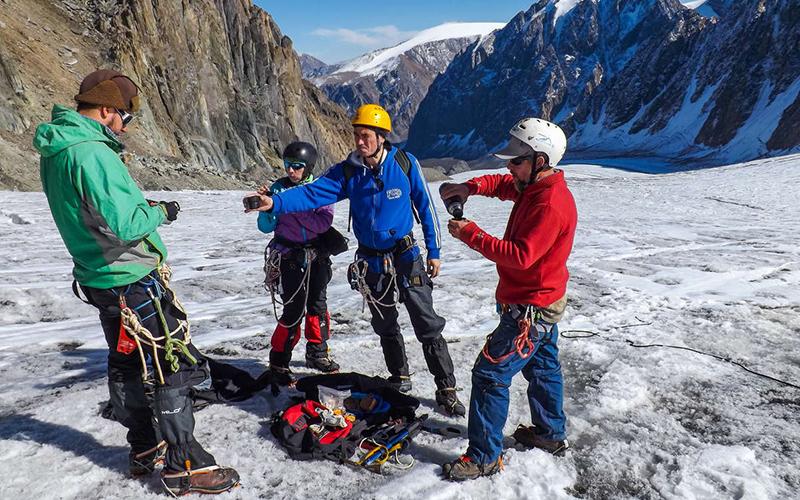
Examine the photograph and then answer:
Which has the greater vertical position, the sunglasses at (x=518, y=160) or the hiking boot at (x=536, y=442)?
the sunglasses at (x=518, y=160)

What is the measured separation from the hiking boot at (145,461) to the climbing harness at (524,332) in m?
2.68

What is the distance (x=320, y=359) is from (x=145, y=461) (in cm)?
249

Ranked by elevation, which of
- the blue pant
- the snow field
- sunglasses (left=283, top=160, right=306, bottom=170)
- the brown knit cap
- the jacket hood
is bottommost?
the snow field

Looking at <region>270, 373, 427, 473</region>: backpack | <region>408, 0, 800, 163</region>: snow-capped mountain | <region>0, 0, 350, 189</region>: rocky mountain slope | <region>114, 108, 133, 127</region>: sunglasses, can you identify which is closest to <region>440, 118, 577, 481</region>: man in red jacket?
<region>270, 373, 427, 473</region>: backpack

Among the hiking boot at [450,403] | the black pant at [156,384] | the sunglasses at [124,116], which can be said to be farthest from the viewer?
the hiking boot at [450,403]

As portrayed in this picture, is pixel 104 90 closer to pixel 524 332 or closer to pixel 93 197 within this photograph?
pixel 93 197

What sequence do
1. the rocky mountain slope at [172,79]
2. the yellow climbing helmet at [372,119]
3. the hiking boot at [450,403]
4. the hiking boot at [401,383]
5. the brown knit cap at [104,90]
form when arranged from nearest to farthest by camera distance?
the brown knit cap at [104,90] → the yellow climbing helmet at [372,119] → the hiking boot at [450,403] → the hiking boot at [401,383] → the rocky mountain slope at [172,79]

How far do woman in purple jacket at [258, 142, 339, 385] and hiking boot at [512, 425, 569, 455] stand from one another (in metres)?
2.55

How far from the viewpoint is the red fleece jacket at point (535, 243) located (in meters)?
3.91

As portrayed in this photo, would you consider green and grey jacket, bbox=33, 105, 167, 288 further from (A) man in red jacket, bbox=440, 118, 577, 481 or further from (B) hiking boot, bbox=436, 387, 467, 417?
(B) hiking boot, bbox=436, 387, 467, 417

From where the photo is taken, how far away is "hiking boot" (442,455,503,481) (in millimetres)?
4109

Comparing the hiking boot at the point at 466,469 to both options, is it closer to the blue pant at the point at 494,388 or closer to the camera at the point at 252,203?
the blue pant at the point at 494,388

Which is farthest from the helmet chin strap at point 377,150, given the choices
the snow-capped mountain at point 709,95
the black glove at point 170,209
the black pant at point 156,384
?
the snow-capped mountain at point 709,95

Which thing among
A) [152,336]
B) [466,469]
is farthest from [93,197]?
[466,469]
